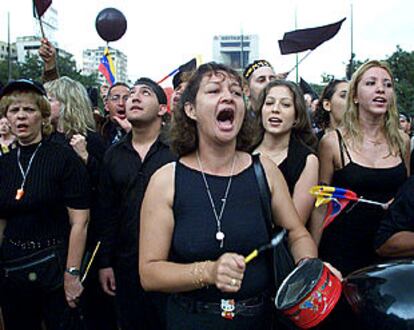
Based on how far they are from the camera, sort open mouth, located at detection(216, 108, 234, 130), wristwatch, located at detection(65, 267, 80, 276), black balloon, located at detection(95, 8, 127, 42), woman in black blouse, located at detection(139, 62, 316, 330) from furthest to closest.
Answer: black balloon, located at detection(95, 8, 127, 42)
wristwatch, located at detection(65, 267, 80, 276)
open mouth, located at detection(216, 108, 234, 130)
woman in black blouse, located at detection(139, 62, 316, 330)

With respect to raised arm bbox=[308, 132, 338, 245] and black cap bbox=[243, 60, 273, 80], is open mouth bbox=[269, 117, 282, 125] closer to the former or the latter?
raised arm bbox=[308, 132, 338, 245]

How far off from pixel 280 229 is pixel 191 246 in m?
0.48

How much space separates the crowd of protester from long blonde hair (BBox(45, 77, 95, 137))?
0.04 ft

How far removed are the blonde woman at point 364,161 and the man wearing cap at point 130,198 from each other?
46.2 inches

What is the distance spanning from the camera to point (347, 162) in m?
3.48

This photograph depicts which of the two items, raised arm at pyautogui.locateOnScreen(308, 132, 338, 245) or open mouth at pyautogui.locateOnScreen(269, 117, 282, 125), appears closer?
raised arm at pyautogui.locateOnScreen(308, 132, 338, 245)

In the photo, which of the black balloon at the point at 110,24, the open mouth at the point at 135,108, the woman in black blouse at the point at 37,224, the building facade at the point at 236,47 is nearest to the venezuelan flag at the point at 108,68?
the black balloon at the point at 110,24

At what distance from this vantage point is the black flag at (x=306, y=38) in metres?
5.53

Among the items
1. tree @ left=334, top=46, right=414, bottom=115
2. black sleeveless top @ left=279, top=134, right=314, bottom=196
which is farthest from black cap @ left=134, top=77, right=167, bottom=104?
tree @ left=334, top=46, right=414, bottom=115

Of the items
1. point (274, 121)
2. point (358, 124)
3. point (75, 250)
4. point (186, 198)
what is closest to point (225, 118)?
point (186, 198)

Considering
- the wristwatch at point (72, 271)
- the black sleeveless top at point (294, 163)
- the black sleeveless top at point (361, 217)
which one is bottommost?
the wristwatch at point (72, 271)

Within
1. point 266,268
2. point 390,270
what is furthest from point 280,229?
point 390,270

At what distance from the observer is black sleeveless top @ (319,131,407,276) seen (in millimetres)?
3383

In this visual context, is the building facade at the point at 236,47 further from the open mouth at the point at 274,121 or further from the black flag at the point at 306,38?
the open mouth at the point at 274,121
